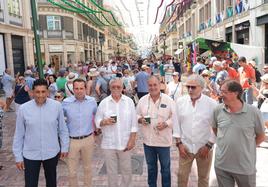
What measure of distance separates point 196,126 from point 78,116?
155 cm

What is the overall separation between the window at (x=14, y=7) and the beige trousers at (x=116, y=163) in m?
18.7

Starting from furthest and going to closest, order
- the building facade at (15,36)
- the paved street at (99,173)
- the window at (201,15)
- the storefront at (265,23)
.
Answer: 1. the window at (201,15)
2. the building facade at (15,36)
3. the storefront at (265,23)
4. the paved street at (99,173)

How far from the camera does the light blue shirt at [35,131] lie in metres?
3.48

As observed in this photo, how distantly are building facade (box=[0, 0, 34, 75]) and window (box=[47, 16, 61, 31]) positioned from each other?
43.6 ft

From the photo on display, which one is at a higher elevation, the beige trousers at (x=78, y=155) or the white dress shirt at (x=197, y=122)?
the white dress shirt at (x=197, y=122)

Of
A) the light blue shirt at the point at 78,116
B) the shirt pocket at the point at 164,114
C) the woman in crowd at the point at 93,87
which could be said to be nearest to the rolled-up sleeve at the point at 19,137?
the light blue shirt at the point at 78,116

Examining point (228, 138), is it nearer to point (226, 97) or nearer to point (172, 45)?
point (226, 97)

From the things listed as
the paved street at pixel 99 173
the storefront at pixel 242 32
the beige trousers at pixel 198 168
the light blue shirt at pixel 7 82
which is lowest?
the paved street at pixel 99 173

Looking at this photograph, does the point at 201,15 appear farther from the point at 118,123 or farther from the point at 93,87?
the point at 118,123

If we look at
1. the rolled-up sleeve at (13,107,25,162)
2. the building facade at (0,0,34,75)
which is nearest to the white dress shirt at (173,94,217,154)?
the rolled-up sleeve at (13,107,25,162)

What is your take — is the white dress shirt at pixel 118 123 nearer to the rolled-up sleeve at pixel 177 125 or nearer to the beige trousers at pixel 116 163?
the beige trousers at pixel 116 163

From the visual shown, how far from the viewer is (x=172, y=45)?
6462 centimetres

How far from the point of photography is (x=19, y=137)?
353 centimetres

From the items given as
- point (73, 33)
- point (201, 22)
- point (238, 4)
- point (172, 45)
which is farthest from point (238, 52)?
point (172, 45)
